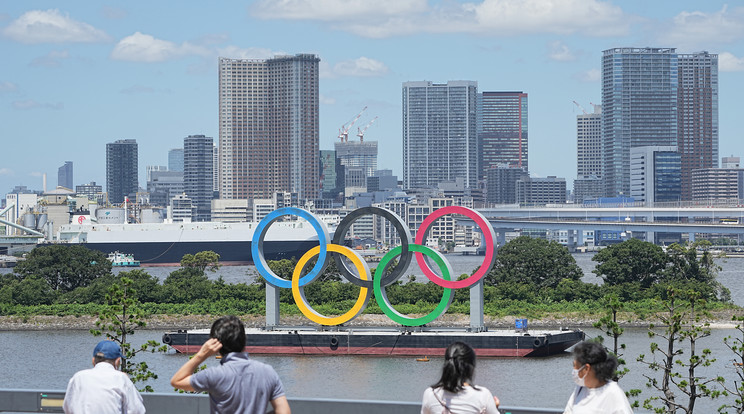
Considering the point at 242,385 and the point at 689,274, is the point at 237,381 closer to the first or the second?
the point at 242,385

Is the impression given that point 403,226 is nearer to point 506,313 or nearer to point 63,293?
point 506,313

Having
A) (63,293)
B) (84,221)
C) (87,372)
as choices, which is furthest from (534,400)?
(84,221)

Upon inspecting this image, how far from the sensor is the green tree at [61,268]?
71.2 metres

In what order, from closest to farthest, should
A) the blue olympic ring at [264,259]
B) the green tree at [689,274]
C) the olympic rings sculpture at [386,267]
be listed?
the olympic rings sculpture at [386,267] < the blue olympic ring at [264,259] < the green tree at [689,274]

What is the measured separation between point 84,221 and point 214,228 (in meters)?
25.5

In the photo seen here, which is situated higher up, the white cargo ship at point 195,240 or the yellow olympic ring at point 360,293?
the yellow olympic ring at point 360,293

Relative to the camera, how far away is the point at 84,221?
549 ft

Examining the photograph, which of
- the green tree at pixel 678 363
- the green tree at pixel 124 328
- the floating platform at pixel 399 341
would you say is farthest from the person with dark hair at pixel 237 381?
the floating platform at pixel 399 341

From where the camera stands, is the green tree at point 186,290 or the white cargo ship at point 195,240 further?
the white cargo ship at point 195,240

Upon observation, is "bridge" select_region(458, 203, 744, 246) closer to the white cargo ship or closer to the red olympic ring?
A: the white cargo ship

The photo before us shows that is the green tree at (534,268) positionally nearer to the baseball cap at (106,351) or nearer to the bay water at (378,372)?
the bay water at (378,372)

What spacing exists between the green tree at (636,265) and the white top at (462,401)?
2348 inches

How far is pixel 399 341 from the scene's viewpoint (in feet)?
143

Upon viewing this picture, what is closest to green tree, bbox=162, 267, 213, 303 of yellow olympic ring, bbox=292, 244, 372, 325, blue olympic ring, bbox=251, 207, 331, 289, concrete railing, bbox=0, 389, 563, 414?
blue olympic ring, bbox=251, 207, 331, 289
